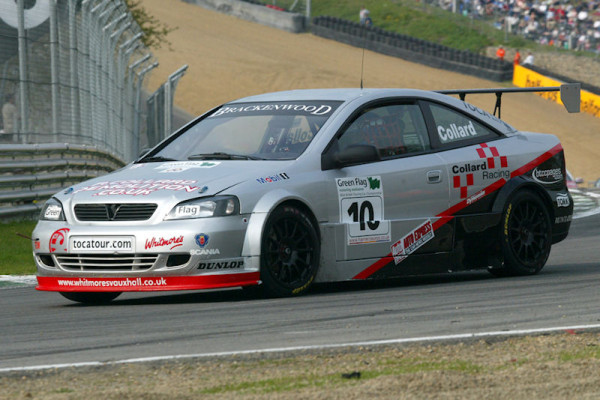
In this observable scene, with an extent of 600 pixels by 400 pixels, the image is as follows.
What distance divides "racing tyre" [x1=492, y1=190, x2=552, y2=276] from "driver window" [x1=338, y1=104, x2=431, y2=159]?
3.02ft

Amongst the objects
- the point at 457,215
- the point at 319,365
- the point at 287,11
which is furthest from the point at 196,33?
the point at 319,365

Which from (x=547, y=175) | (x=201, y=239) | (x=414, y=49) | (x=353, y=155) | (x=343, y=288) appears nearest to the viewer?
(x=201, y=239)

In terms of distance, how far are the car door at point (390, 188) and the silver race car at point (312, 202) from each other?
0.01 meters

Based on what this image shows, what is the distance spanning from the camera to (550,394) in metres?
4.51

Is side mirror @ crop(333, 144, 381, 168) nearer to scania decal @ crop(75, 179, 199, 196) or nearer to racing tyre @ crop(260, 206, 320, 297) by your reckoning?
racing tyre @ crop(260, 206, 320, 297)

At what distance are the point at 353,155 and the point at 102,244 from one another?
1.81m

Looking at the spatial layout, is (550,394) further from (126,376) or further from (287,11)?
(287,11)

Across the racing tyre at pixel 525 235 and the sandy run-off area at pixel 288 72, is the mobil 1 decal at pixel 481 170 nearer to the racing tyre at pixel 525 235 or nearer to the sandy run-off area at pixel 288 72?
the racing tyre at pixel 525 235

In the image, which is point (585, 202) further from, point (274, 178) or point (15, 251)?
point (274, 178)

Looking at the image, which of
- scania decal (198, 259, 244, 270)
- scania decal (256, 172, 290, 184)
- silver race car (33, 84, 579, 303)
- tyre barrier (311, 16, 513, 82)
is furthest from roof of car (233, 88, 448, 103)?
tyre barrier (311, 16, 513, 82)

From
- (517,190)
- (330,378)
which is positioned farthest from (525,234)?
(330,378)

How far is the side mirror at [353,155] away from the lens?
27.1 ft

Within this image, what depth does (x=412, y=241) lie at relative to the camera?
873cm

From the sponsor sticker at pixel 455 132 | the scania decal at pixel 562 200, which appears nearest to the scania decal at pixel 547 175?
the scania decal at pixel 562 200
